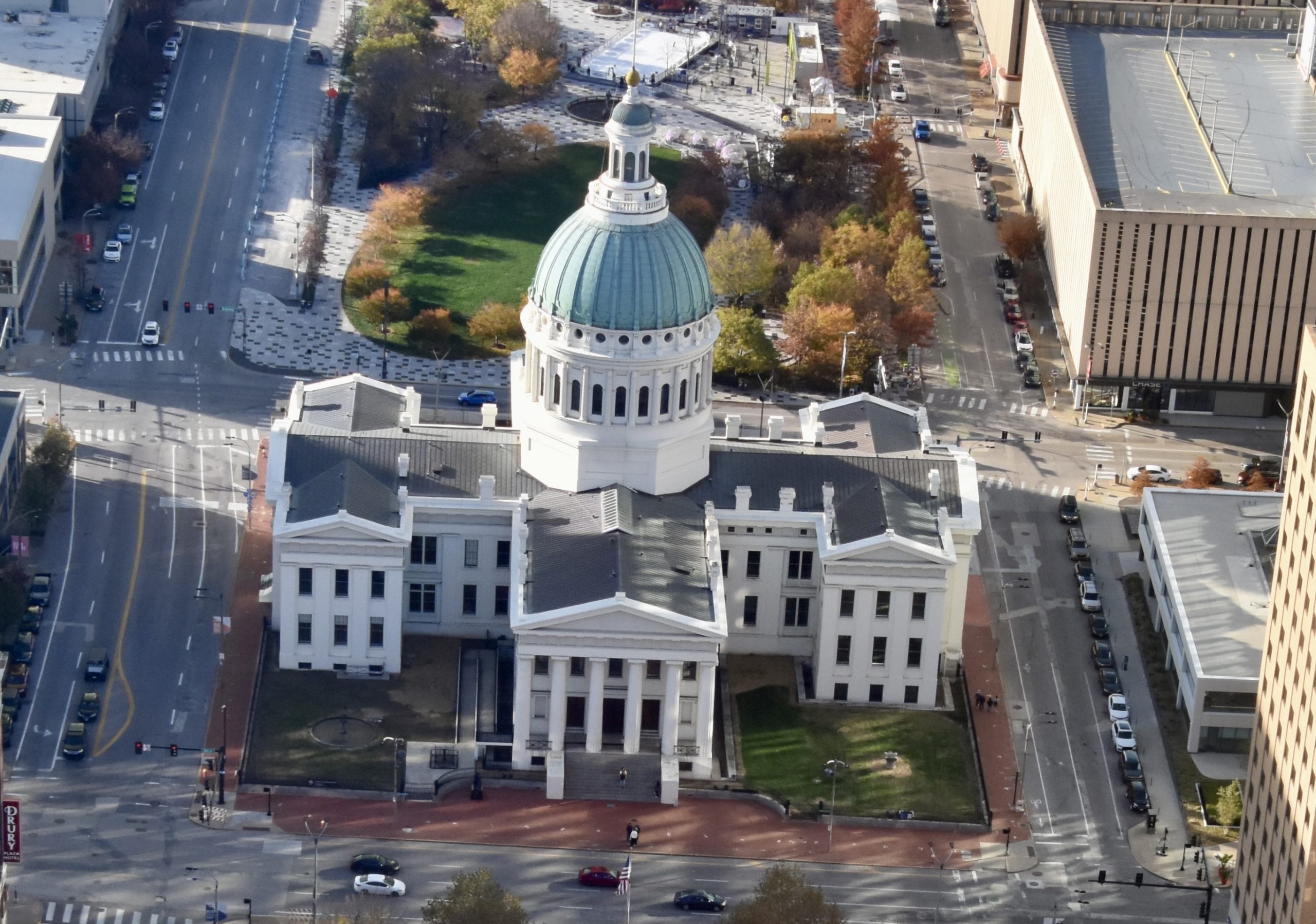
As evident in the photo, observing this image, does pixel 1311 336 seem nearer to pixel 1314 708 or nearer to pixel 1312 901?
pixel 1314 708

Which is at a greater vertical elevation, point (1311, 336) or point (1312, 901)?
point (1311, 336)

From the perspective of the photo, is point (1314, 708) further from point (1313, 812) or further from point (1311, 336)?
point (1311, 336)

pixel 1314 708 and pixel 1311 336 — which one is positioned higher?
pixel 1311 336

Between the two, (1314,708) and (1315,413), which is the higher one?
(1315,413)

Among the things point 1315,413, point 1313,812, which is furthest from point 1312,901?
point 1315,413

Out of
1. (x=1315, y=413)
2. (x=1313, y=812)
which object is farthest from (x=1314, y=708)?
(x=1315, y=413)

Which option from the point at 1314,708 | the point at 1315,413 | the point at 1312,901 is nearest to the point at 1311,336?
the point at 1315,413

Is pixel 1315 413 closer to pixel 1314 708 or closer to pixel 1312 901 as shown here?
pixel 1314 708

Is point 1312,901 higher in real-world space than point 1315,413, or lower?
lower
